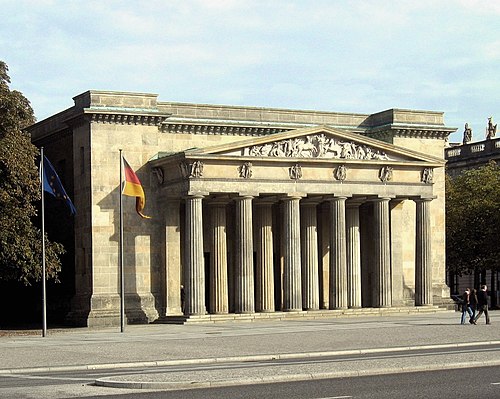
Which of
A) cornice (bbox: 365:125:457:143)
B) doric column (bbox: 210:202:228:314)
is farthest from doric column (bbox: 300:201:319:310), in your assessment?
cornice (bbox: 365:125:457:143)

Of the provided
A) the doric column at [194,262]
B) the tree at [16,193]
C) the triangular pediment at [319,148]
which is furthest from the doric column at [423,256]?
the tree at [16,193]

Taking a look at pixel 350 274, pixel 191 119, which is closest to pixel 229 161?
pixel 191 119

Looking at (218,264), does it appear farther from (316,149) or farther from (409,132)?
(409,132)

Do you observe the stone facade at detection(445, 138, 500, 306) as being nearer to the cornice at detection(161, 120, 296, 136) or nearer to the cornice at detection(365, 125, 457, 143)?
the cornice at detection(365, 125, 457, 143)

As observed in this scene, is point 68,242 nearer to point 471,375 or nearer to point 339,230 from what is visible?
point 339,230

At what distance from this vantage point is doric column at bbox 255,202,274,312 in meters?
73.8

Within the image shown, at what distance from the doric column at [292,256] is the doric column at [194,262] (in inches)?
230

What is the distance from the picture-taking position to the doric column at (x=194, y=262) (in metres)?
67.2

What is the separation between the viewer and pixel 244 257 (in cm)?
6888

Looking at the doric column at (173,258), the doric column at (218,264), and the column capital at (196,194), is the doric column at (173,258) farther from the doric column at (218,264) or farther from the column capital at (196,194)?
the column capital at (196,194)

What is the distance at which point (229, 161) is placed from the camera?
6831cm

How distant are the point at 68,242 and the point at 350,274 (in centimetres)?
1819

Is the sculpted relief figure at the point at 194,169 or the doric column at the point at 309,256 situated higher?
the sculpted relief figure at the point at 194,169

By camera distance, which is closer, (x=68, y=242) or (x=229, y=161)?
(x=229, y=161)
